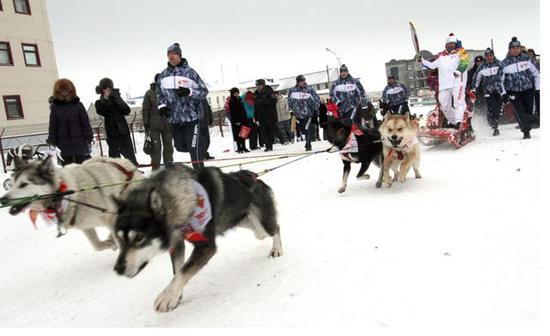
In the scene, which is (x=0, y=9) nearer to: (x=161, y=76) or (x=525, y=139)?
(x=161, y=76)

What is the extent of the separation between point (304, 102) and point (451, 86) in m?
3.51

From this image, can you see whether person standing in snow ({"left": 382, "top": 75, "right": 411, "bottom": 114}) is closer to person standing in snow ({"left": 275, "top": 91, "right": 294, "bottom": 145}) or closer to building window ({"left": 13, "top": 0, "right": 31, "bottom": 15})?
person standing in snow ({"left": 275, "top": 91, "right": 294, "bottom": 145})

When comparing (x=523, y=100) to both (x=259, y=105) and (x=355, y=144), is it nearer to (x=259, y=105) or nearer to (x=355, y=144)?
(x=355, y=144)

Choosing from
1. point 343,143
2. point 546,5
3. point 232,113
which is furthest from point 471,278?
point 232,113

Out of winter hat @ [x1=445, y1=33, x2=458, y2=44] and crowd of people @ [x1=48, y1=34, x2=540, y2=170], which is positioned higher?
winter hat @ [x1=445, y1=33, x2=458, y2=44]

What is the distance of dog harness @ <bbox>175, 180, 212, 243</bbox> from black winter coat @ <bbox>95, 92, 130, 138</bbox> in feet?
13.0

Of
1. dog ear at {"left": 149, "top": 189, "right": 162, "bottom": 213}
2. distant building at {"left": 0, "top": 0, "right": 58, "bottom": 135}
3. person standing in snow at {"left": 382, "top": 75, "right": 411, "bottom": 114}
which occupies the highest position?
distant building at {"left": 0, "top": 0, "right": 58, "bottom": 135}

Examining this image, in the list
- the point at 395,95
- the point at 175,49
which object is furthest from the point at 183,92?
the point at 395,95

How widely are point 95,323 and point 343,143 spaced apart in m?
3.14

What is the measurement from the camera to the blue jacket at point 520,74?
711 cm

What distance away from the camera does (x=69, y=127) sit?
14.8 feet

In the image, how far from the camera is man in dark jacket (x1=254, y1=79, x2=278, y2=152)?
9898mm

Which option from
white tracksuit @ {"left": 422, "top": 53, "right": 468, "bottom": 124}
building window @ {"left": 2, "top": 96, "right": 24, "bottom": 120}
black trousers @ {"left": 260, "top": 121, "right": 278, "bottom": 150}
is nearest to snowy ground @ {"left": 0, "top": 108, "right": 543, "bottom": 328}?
white tracksuit @ {"left": 422, "top": 53, "right": 468, "bottom": 124}

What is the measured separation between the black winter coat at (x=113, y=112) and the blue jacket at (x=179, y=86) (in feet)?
3.37
